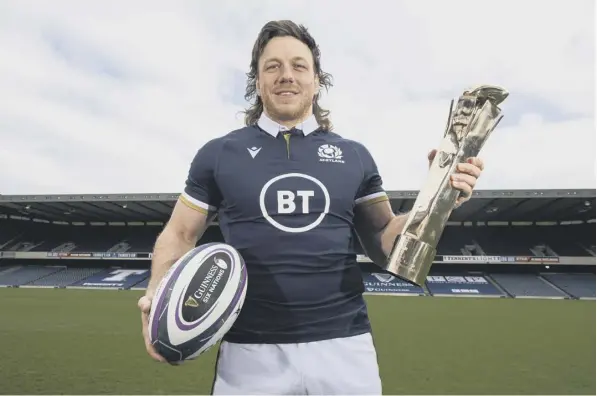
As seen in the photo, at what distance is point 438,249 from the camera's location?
108ft

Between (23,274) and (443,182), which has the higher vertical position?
(443,182)

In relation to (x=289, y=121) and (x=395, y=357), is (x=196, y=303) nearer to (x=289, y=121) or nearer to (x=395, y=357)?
(x=289, y=121)

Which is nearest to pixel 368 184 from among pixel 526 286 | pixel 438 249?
pixel 526 286

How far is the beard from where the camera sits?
2.24 meters

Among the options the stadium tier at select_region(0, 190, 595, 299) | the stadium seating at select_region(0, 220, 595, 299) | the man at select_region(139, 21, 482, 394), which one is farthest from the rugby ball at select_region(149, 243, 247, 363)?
the stadium seating at select_region(0, 220, 595, 299)

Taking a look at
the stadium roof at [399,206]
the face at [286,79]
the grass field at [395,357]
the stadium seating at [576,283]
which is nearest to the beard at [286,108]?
the face at [286,79]

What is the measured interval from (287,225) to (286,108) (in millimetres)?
594

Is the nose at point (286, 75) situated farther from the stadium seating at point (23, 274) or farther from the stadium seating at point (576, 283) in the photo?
the stadium seating at point (23, 274)

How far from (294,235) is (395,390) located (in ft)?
16.0

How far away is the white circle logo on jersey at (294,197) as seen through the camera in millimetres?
2053

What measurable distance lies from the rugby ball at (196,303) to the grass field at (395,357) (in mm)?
4410

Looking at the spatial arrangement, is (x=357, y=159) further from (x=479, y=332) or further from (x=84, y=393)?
(x=479, y=332)

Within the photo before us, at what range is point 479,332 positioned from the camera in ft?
38.1

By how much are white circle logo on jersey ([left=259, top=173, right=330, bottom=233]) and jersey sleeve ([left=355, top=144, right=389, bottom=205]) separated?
312 mm
